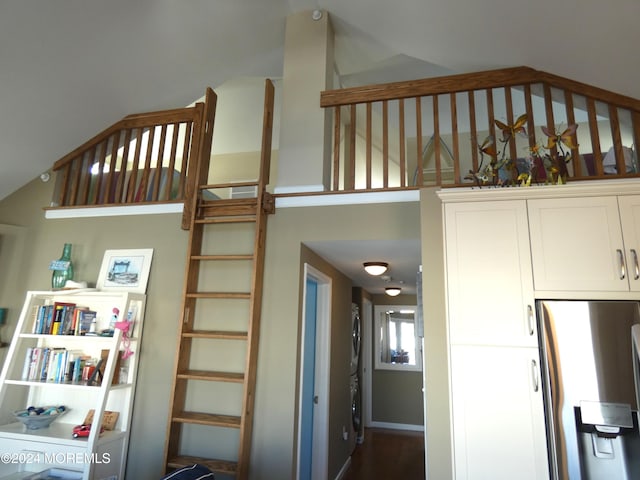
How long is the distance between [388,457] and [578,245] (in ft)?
13.9

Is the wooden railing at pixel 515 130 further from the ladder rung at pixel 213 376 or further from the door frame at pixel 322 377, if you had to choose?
the ladder rung at pixel 213 376

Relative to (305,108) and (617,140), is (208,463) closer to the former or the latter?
(305,108)

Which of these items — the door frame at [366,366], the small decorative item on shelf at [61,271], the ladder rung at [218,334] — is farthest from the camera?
the door frame at [366,366]

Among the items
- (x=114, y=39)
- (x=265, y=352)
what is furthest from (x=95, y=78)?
(x=265, y=352)

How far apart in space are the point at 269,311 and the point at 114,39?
91.9 inches

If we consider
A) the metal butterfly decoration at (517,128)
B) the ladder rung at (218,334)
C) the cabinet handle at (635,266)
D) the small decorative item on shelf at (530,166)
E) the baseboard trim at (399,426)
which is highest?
the metal butterfly decoration at (517,128)

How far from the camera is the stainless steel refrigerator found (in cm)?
187

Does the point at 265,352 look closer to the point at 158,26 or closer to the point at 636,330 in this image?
the point at 636,330

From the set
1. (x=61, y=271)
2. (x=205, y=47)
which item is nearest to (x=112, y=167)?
(x=61, y=271)

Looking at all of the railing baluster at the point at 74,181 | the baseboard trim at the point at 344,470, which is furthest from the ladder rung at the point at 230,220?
the baseboard trim at the point at 344,470

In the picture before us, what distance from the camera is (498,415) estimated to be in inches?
79.0

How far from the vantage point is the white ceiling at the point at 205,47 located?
99.1 inches

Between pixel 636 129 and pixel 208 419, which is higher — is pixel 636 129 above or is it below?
above

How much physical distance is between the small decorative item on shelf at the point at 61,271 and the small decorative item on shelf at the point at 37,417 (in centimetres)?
96
